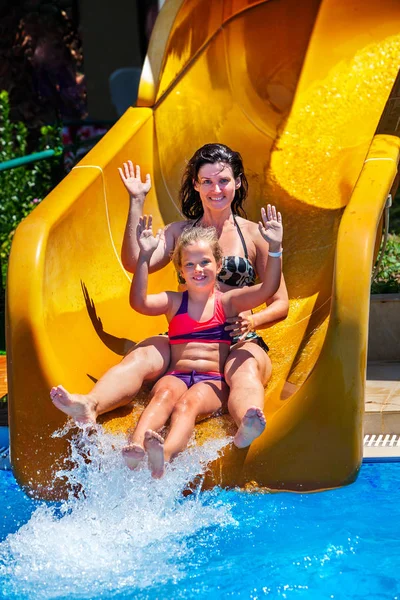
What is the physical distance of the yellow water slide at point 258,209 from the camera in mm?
2869

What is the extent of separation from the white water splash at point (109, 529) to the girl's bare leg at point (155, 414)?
8 centimetres

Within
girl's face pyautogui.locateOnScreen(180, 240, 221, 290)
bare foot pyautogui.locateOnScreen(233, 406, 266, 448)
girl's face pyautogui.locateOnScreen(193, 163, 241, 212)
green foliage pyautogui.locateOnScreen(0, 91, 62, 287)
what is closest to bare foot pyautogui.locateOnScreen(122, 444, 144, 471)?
bare foot pyautogui.locateOnScreen(233, 406, 266, 448)

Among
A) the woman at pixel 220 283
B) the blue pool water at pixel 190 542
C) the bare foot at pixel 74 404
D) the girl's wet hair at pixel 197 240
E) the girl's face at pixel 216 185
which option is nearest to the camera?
the blue pool water at pixel 190 542

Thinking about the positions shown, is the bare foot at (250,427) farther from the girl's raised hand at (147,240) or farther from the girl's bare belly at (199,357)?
the girl's raised hand at (147,240)

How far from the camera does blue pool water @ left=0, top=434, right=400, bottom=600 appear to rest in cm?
254

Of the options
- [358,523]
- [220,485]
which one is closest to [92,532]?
[220,485]

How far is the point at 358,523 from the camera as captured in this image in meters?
2.92

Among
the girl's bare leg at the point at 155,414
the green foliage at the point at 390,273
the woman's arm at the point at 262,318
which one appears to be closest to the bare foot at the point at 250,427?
the girl's bare leg at the point at 155,414

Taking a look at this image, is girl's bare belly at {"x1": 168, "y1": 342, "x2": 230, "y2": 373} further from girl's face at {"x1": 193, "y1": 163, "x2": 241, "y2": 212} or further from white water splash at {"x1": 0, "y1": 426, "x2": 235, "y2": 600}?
girl's face at {"x1": 193, "y1": 163, "x2": 241, "y2": 212}

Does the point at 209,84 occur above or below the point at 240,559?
above

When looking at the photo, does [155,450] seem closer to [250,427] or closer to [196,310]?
[250,427]

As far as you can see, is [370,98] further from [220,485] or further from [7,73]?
[7,73]

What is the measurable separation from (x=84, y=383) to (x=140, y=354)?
217mm

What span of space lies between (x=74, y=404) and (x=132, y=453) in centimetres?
26
